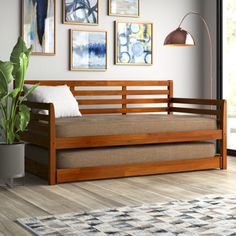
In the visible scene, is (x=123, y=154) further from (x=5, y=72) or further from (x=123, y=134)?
(x=5, y=72)

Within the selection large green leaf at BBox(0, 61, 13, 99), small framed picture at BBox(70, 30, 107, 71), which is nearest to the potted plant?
large green leaf at BBox(0, 61, 13, 99)

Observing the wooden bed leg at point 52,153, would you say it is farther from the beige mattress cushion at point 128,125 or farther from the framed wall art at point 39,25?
the framed wall art at point 39,25

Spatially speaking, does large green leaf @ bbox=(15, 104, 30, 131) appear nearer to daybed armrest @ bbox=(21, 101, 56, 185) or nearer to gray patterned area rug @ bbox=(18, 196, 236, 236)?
daybed armrest @ bbox=(21, 101, 56, 185)

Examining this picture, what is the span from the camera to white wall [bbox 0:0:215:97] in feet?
17.7

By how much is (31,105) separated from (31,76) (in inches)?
31.1

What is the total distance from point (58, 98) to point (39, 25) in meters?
0.89

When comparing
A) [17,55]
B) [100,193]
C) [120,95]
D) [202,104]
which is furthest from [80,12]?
[100,193]

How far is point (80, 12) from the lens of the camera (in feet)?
18.7

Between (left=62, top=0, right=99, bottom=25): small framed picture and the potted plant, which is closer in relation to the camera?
the potted plant

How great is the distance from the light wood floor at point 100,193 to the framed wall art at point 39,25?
1397 millimetres

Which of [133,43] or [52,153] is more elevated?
[133,43]

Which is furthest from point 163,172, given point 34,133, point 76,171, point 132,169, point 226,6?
point 226,6

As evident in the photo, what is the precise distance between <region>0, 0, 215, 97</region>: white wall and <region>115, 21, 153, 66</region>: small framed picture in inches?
2.4

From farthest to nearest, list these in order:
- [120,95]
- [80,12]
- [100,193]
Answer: [120,95], [80,12], [100,193]
